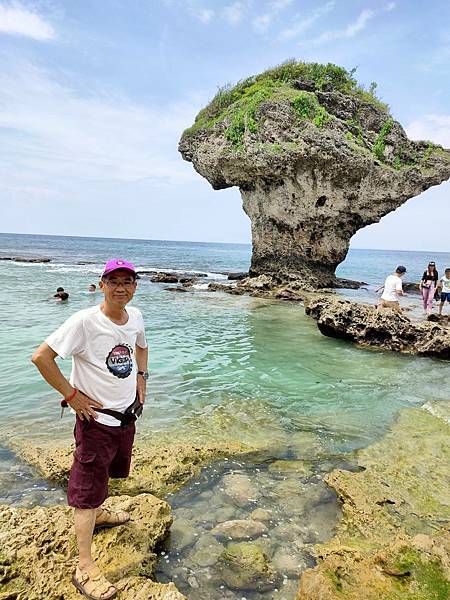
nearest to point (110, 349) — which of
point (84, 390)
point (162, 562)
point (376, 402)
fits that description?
point (84, 390)

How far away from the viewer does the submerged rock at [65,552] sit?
281cm

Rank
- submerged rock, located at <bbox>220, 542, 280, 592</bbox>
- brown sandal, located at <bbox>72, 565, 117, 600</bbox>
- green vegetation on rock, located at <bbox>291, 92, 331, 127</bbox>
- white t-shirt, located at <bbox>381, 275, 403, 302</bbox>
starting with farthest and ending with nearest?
green vegetation on rock, located at <bbox>291, 92, 331, 127</bbox> → white t-shirt, located at <bbox>381, 275, 403, 302</bbox> → submerged rock, located at <bbox>220, 542, 280, 592</bbox> → brown sandal, located at <bbox>72, 565, 117, 600</bbox>

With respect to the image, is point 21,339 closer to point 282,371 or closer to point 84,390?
point 282,371

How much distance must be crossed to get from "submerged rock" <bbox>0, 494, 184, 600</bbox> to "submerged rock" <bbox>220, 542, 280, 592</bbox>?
0.58m

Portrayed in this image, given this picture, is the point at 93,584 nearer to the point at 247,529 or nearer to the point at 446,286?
the point at 247,529

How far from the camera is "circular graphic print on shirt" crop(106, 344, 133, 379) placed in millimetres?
3094

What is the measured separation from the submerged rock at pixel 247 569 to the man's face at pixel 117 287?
2.27 meters

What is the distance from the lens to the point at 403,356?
11.1m

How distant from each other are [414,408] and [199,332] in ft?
24.2

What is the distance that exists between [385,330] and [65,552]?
33.3 ft

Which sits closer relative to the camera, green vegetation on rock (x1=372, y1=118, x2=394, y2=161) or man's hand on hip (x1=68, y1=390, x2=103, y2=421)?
man's hand on hip (x1=68, y1=390, x2=103, y2=421)

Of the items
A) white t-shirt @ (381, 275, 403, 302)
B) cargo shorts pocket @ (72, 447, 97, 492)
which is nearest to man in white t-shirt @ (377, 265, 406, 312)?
white t-shirt @ (381, 275, 403, 302)

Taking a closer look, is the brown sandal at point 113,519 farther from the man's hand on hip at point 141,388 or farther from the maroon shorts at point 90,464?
→ the man's hand on hip at point 141,388

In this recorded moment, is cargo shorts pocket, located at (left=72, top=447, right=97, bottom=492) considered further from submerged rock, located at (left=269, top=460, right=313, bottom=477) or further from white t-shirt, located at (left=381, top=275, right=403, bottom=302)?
white t-shirt, located at (left=381, top=275, right=403, bottom=302)
